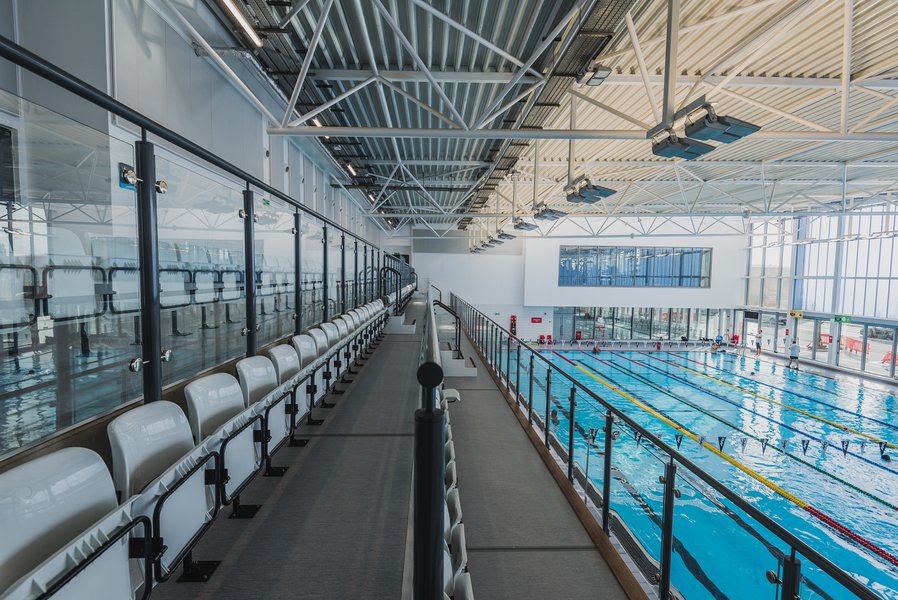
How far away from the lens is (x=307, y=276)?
6090 mm

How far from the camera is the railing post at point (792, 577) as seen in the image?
4.76 ft

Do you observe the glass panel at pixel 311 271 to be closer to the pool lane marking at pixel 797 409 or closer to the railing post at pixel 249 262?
the railing post at pixel 249 262

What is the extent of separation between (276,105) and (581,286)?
22217 millimetres

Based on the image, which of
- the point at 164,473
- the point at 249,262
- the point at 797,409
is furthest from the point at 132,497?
the point at 797,409

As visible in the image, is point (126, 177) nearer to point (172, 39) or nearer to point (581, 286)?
point (172, 39)

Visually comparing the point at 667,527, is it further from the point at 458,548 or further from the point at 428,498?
the point at 428,498

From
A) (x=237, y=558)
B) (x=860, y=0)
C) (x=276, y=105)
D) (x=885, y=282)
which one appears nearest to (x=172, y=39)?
(x=276, y=105)

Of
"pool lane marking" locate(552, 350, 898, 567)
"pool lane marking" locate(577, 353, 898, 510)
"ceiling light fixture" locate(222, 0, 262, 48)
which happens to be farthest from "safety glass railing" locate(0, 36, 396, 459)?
"pool lane marking" locate(577, 353, 898, 510)

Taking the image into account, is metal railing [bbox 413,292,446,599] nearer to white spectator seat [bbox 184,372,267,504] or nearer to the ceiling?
white spectator seat [bbox 184,372,267,504]

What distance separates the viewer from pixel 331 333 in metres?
5.35

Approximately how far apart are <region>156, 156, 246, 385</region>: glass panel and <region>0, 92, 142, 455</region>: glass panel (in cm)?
44

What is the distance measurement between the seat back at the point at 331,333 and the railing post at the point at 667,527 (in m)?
3.80

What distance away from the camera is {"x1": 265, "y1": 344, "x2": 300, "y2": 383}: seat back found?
343 cm

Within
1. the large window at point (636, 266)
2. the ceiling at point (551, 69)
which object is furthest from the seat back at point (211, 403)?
the large window at point (636, 266)
